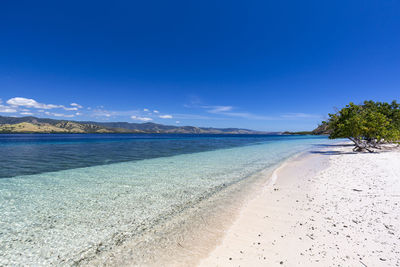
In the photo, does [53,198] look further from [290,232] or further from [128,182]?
[290,232]

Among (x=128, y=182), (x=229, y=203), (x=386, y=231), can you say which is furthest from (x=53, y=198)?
(x=386, y=231)

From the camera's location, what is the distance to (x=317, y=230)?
16.7 feet

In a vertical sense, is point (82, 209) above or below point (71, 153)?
above

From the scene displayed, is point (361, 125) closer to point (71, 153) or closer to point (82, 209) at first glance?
point (82, 209)

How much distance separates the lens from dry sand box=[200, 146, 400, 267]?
3.97 m

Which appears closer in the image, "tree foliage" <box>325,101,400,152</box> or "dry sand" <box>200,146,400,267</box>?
"dry sand" <box>200,146,400,267</box>

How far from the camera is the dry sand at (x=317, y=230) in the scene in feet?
13.0

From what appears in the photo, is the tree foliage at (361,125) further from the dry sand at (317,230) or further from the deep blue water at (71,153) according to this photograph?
the deep blue water at (71,153)

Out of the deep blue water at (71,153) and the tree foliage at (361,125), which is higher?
the tree foliage at (361,125)

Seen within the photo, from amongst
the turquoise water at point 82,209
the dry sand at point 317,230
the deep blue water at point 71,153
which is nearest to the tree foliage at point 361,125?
the dry sand at point 317,230

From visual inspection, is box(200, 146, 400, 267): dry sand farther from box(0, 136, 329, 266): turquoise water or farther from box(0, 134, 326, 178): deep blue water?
box(0, 134, 326, 178): deep blue water

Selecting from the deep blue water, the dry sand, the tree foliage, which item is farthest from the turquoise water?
the tree foliage

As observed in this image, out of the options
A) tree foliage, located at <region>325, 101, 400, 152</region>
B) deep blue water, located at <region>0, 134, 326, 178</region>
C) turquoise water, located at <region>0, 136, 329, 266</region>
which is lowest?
deep blue water, located at <region>0, 134, 326, 178</region>

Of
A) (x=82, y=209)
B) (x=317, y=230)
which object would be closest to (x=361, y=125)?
(x=317, y=230)
